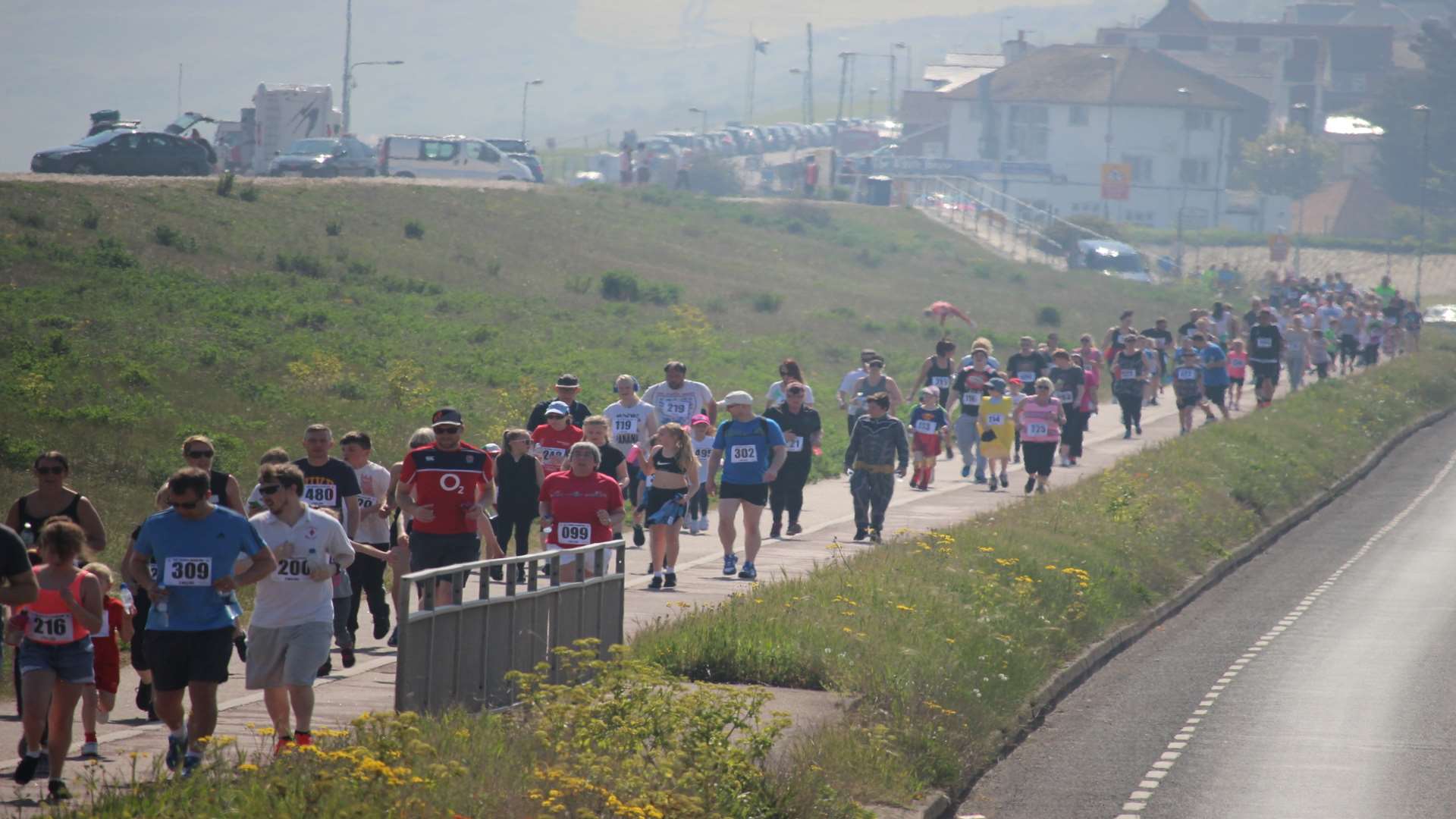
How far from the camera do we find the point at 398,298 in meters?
40.7

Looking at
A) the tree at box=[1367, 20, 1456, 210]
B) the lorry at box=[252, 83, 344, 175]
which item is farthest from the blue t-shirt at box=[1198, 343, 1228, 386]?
the tree at box=[1367, 20, 1456, 210]

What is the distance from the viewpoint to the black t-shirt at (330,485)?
12094 mm

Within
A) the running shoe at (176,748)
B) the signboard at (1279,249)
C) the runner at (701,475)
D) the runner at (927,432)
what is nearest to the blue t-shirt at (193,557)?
the running shoe at (176,748)

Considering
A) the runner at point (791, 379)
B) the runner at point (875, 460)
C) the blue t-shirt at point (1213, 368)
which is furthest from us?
the blue t-shirt at point (1213, 368)

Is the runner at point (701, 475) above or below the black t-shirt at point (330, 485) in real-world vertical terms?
below

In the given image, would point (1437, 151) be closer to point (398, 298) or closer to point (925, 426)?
point (398, 298)

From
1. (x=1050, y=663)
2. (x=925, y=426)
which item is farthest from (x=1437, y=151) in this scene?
(x=1050, y=663)

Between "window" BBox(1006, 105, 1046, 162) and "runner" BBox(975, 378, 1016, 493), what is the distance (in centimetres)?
A: 9443

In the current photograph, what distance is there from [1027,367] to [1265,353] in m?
9.20

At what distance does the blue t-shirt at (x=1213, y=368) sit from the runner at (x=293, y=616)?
24.9 metres

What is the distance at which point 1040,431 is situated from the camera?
2388 centimetres

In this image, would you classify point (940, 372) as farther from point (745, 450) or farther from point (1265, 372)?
point (1265, 372)

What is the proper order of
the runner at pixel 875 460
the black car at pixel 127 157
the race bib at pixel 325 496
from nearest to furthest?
the race bib at pixel 325 496 → the runner at pixel 875 460 → the black car at pixel 127 157

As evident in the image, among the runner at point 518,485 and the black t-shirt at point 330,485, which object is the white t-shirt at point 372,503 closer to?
the black t-shirt at point 330,485
